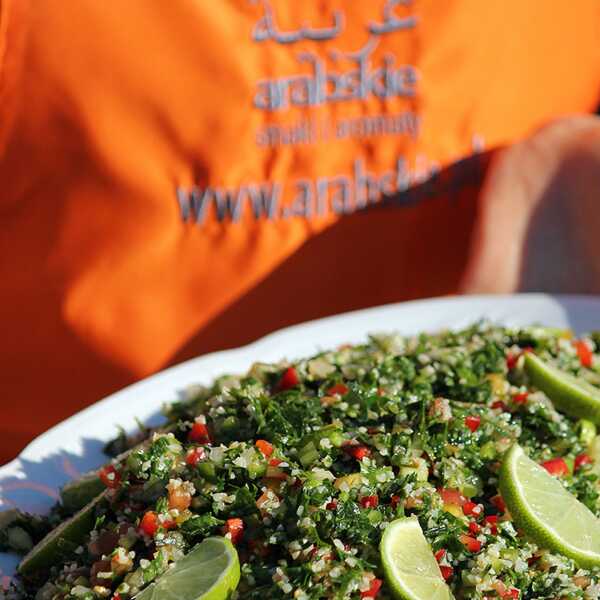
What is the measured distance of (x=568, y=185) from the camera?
2.58 meters

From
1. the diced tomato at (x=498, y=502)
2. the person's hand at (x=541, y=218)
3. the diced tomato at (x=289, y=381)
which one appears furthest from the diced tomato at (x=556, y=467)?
the person's hand at (x=541, y=218)

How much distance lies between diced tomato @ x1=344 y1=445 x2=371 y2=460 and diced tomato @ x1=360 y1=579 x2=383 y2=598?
240 mm

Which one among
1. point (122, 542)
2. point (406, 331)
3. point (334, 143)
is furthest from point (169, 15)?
point (122, 542)

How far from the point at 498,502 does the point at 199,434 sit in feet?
1.73

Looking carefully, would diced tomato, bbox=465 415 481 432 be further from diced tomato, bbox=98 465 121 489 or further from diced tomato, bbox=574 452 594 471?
diced tomato, bbox=98 465 121 489

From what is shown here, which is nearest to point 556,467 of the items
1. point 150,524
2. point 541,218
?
point 150,524

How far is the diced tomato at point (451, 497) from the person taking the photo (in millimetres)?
1551

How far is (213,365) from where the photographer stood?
6.83 feet

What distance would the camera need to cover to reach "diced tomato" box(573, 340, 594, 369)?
2016mm

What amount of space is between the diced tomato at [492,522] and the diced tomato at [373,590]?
0.24 m

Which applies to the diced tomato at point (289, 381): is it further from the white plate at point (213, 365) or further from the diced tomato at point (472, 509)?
the diced tomato at point (472, 509)

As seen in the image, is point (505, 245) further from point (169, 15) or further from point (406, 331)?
point (169, 15)

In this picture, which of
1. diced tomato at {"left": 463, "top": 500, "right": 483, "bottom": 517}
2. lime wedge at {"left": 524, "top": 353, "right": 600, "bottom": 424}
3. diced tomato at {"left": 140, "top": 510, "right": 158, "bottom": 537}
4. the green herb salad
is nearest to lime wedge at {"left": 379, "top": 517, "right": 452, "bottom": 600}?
the green herb salad

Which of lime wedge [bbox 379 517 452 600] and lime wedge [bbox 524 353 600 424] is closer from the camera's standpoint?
lime wedge [bbox 379 517 452 600]
